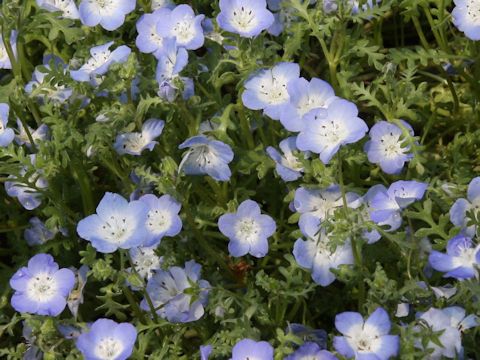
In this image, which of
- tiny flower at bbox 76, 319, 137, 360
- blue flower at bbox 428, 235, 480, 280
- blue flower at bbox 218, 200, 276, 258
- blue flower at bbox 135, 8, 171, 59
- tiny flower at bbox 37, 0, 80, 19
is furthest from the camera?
tiny flower at bbox 37, 0, 80, 19

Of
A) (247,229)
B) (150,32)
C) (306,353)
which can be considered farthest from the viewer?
(150,32)

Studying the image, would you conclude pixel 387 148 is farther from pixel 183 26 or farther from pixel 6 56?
A: pixel 6 56

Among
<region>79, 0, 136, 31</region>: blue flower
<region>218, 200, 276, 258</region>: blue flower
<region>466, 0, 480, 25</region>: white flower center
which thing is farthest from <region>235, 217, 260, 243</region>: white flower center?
<region>466, 0, 480, 25</region>: white flower center

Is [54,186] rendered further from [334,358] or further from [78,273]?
[334,358]

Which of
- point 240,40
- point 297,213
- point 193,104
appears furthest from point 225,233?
point 240,40

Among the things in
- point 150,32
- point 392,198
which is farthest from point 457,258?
point 150,32

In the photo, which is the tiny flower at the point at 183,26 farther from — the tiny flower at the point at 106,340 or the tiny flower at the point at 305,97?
the tiny flower at the point at 106,340

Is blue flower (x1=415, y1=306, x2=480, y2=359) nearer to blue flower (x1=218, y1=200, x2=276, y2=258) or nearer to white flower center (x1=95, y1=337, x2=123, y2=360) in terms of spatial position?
blue flower (x1=218, y1=200, x2=276, y2=258)
